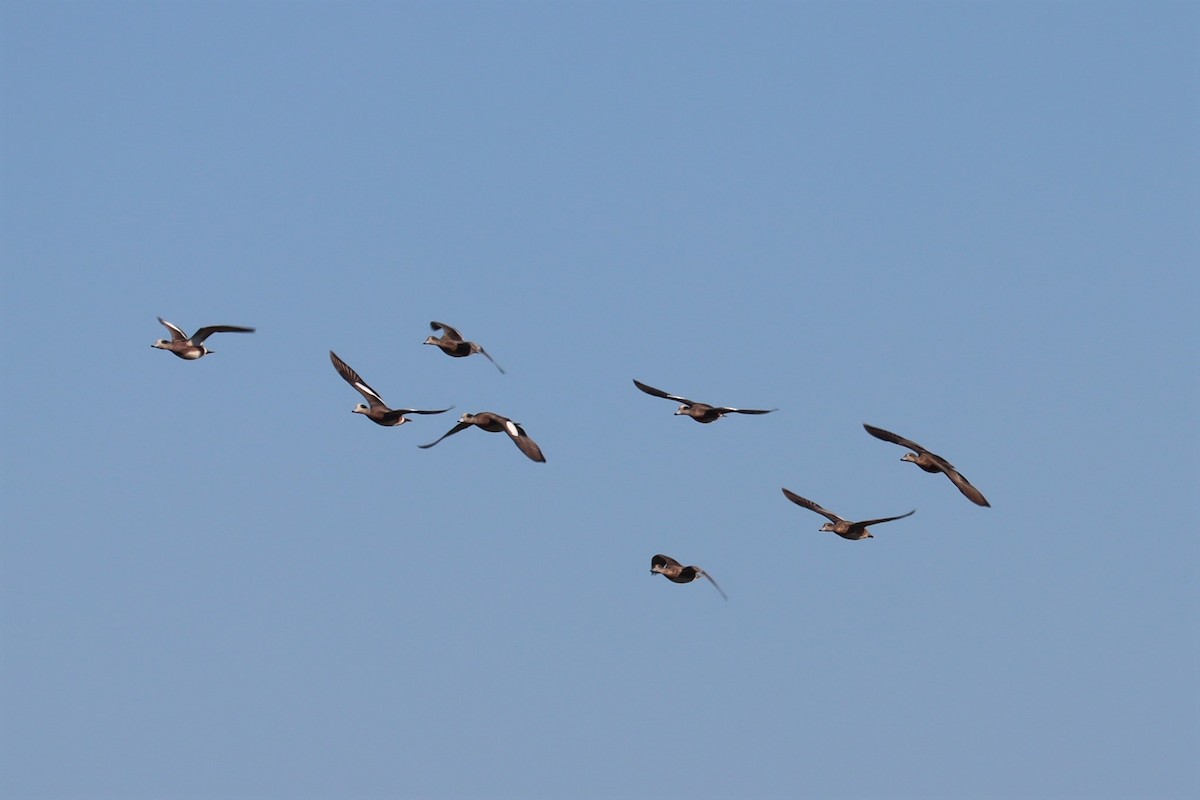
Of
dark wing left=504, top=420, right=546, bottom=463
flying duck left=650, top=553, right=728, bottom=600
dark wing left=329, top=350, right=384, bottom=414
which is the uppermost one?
dark wing left=504, top=420, right=546, bottom=463

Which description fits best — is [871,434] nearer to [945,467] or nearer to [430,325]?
[945,467]

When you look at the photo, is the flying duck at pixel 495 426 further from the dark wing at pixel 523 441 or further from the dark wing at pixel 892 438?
the dark wing at pixel 892 438

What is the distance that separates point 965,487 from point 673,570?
8.73m

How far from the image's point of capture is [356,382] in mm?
58094

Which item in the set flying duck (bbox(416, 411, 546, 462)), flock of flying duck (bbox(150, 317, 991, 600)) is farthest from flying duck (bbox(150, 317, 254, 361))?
flying duck (bbox(416, 411, 546, 462))

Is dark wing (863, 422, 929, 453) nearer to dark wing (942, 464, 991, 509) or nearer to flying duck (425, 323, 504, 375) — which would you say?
dark wing (942, 464, 991, 509)

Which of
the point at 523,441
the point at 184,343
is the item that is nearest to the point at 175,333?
the point at 184,343

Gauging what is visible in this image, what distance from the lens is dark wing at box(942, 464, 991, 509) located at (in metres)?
51.3

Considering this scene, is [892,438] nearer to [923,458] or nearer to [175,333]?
[923,458]

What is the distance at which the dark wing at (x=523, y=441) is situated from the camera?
47344 mm

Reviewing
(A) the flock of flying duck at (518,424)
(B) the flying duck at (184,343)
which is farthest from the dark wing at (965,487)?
(B) the flying duck at (184,343)

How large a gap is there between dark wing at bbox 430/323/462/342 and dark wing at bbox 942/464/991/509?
581 inches

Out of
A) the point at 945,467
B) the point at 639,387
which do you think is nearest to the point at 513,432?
the point at 639,387

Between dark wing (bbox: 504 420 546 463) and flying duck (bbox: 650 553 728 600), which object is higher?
dark wing (bbox: 504 420 546 463)
